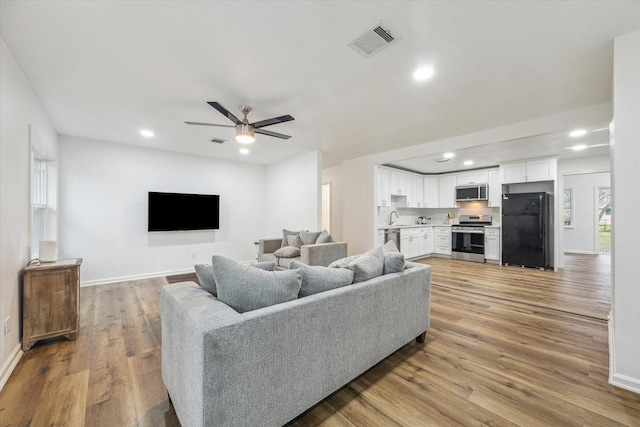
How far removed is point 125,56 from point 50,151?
8.84 ft

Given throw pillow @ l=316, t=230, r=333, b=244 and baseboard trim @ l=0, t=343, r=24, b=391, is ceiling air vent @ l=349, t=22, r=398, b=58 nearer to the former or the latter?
throw pillow @ l=316, t=230, r=333, b=244

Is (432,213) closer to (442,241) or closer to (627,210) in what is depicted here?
(442,241)

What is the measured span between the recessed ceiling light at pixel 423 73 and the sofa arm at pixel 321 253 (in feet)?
8.98

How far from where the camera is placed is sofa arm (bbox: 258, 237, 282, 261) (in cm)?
514

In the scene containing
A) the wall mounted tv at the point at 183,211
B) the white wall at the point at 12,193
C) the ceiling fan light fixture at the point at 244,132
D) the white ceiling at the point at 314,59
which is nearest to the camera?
the white ceiling at the point at 314,59

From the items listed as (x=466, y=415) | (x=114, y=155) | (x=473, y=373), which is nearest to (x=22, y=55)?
(x=114, y=155)

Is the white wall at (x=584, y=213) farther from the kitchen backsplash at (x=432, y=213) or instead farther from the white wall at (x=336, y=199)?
the white wall at (x=336, y=199)

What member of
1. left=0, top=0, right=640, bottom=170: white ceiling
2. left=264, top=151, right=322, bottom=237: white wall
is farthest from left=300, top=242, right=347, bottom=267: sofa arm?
left=0, top=0, right=640, bottom=170: white ceiling

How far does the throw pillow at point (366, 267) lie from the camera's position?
6.42ft

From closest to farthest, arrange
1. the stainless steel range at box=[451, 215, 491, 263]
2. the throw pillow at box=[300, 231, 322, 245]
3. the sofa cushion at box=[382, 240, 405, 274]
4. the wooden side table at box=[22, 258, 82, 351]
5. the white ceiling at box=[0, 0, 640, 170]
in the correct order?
1. the white ceiling at box=[0, 0, 640, 170]
2. the sofa cushion at box=[382, 240, 405, 274]
3. the wooden side table at box=[22, 258, 82, 351]
4. the throw pillow at box=[300, 231, 322, 245]
5. the stainless steel range at box=[451, 215, 491, 263]

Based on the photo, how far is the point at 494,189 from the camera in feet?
21.8

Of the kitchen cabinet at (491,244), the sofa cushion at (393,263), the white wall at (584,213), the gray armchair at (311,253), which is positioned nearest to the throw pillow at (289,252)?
the gray armchair at (311,253)

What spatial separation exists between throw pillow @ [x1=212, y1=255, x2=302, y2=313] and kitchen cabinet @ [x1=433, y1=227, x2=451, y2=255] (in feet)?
22.7

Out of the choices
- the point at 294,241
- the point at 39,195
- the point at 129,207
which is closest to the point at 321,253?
the point at 294,241
